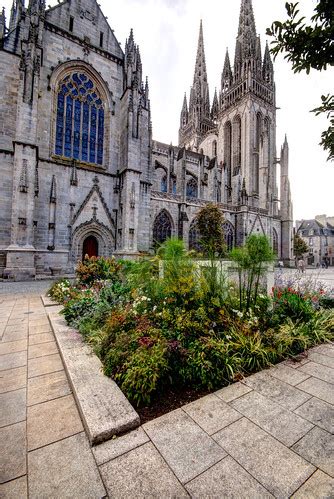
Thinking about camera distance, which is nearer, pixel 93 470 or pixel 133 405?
pixel 93 470

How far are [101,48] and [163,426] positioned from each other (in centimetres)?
2249

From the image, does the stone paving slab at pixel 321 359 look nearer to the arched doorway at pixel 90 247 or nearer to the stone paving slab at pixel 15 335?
the stone paving slab at pixel 15 335

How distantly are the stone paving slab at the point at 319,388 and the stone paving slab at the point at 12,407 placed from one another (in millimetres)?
3238

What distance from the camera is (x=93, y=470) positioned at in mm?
1627

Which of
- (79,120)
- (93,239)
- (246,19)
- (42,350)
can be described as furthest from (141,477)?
(246,19)

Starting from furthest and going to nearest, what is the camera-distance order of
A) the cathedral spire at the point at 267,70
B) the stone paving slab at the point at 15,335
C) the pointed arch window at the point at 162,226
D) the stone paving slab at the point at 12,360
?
the cathedral spire at the point at 267,70 → the pointed arch window at the point at 162,226 → the stone paving slab at the point at 15,335 → the stone paving slab at the point at 12,360

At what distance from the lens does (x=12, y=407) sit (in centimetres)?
238

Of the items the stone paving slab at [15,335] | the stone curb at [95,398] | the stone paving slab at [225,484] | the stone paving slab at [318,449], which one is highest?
the stone curb at [95,398]

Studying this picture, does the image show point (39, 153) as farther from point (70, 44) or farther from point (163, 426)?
point (163, 426)

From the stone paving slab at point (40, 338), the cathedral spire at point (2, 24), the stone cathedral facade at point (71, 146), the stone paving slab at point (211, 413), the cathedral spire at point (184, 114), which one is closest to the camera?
the stone paving slab at point (211, 413)

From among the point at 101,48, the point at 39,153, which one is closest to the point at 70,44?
the point at 101,48

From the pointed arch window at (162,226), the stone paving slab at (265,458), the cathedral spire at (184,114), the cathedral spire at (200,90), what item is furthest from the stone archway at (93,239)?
the cathedral spire at (184,114)

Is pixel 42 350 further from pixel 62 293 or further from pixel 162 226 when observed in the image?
pixel 162 226

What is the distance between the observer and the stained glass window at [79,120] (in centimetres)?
1520
